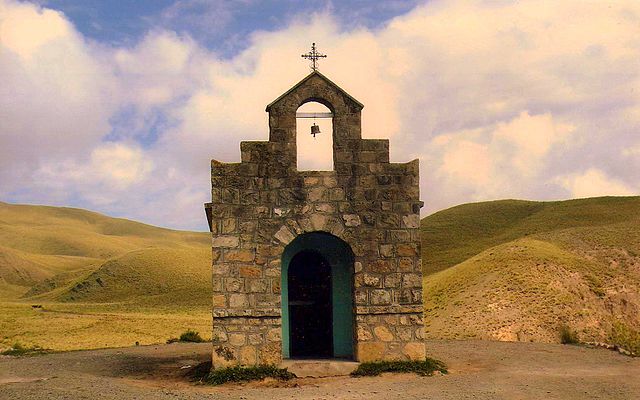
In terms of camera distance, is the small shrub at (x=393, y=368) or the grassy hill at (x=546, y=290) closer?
the small shrub at (x=393, y=368)

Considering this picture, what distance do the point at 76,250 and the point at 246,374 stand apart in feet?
441

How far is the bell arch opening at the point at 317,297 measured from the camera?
51.0 feet

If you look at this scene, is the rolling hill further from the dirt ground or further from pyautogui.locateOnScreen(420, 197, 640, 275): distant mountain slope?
the dirt ground

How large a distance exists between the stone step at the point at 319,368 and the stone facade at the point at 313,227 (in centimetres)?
34

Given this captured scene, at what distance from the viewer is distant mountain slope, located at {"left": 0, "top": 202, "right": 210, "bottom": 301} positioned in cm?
6656

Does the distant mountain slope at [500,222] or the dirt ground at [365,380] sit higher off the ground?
the distant mountain slope at [500,222]

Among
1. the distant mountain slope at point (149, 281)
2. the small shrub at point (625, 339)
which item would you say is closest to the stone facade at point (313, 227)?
the small shrub at point (625, 339)

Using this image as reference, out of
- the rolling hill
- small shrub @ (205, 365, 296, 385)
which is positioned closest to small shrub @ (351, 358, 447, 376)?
small shrub @ (205, 365, 296, 385)

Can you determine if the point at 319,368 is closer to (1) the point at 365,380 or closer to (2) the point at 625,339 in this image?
(1) the point at 365,380

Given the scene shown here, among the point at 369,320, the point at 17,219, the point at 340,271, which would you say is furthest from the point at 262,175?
the point at 17,219

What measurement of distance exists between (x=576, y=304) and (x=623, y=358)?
1277 centimetres

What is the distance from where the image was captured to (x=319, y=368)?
46.6ft

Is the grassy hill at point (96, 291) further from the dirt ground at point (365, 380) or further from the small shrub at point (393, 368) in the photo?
the small shrub at point (393, 368)

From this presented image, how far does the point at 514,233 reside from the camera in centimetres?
5816
